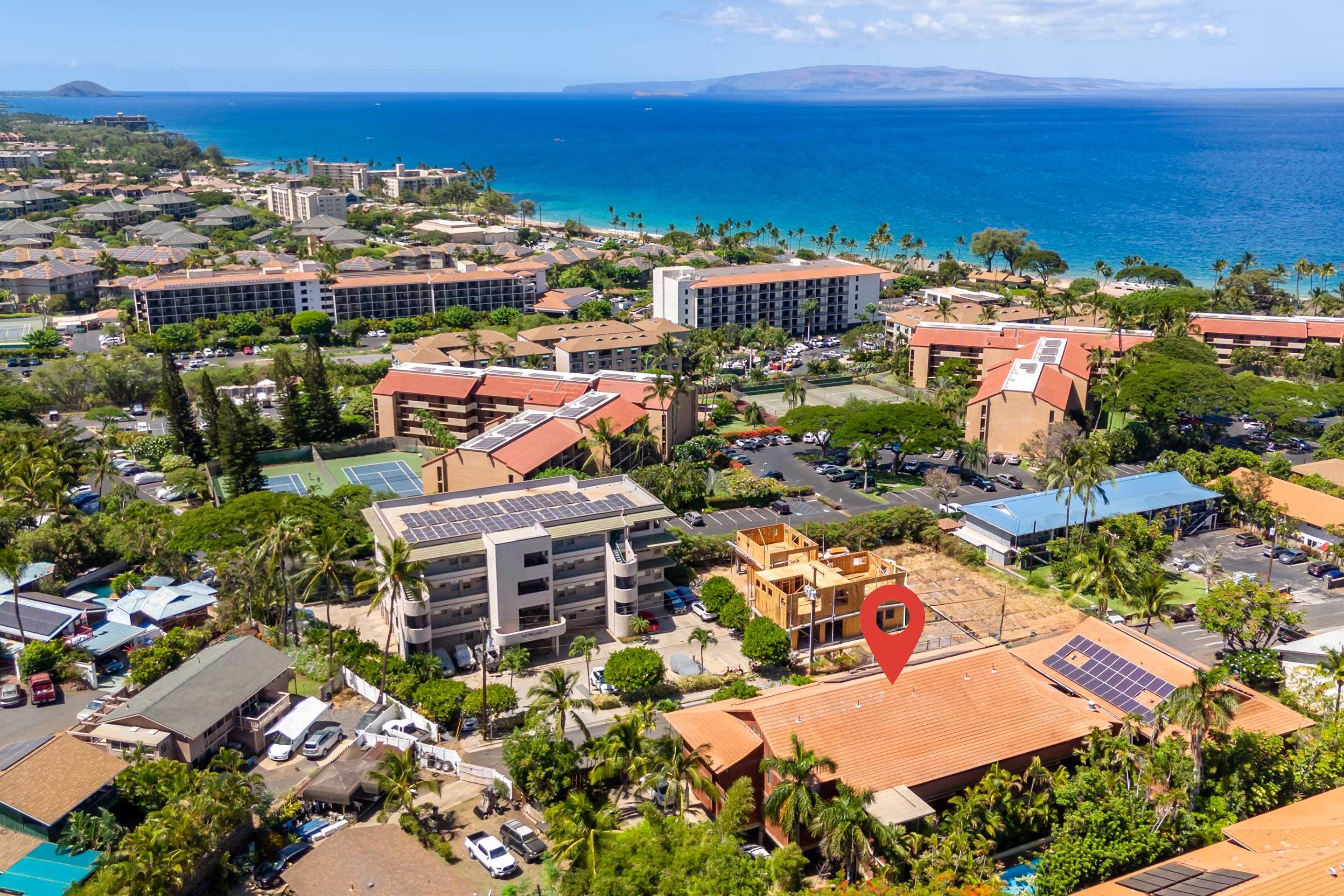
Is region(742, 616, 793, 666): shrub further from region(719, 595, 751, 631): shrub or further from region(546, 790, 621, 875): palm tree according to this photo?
region(546, 790, 621, 875): palm tree

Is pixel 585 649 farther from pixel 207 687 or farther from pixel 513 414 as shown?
pixel 513 414

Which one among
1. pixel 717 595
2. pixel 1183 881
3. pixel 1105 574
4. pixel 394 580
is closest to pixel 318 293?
pixel 717 595

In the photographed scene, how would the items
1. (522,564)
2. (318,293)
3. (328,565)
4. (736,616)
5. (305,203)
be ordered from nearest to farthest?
(328,565) → (522,564) → (736,616) → (318,293) → (305,203)

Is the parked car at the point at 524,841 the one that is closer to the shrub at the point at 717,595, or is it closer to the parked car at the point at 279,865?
the parked car at the point at 279,865

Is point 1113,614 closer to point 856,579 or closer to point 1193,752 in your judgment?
point 856,579

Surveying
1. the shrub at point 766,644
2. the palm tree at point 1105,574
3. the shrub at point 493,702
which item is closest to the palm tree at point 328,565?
the shrub at point 493,702

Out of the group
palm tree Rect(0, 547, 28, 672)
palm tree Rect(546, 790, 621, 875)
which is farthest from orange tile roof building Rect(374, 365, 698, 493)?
palm tree Rect(546, 790, 621, 875)
